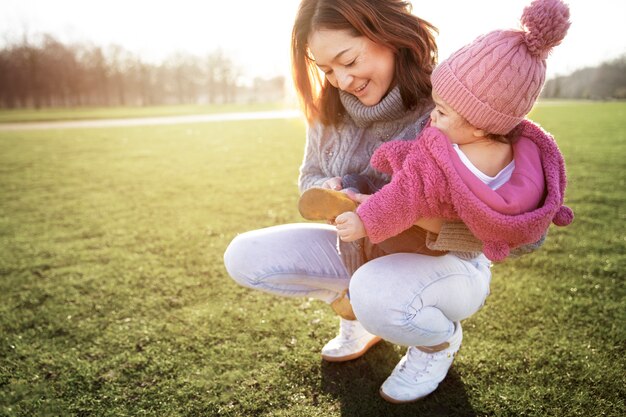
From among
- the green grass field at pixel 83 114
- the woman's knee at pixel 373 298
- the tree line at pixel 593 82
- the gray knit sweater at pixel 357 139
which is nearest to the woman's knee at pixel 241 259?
the gray knit sweater at pixel 357 139

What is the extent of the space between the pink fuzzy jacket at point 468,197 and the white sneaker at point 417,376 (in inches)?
26.9

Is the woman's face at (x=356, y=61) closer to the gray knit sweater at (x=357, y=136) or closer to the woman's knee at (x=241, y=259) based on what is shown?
the gray knit sweater at (x=357, y=136)

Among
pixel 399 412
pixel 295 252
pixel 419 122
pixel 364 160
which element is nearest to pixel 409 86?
pixel 419 122

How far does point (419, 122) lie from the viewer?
1905 millimetres

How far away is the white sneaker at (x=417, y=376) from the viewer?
194cm

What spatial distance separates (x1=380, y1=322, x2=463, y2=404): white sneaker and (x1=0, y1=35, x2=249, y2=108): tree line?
5028cm

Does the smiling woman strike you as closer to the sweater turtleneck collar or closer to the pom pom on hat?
the sweater turtleneck collar

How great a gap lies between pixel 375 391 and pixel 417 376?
22 centimetres

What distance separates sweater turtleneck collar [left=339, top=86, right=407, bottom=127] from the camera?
76.8 inches

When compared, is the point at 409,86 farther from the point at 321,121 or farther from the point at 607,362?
the point at 607,362

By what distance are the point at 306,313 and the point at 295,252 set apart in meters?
0.68

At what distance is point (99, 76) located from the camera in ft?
165

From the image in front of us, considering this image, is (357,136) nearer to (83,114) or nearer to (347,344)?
(347,344)

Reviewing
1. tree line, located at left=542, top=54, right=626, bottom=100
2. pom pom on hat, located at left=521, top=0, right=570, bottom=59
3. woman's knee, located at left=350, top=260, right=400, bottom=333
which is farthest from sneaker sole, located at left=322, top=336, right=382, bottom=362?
tree line, located at left=542, top=54, right=626, bottom=100
